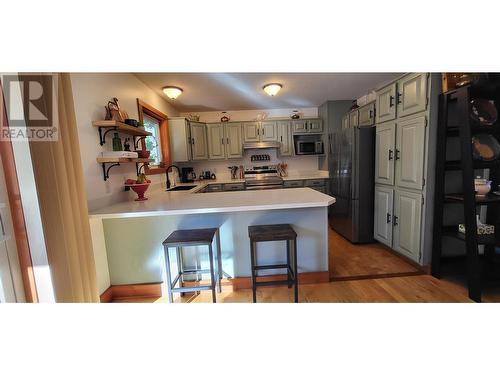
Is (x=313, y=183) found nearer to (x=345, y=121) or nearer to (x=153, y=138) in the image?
(x=345, y=121)

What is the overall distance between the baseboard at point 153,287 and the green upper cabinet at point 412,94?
1842mm

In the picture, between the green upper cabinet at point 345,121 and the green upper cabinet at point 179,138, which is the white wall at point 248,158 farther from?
the green upper cabinet at point 345,121

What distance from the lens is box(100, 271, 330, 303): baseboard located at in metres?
1.85

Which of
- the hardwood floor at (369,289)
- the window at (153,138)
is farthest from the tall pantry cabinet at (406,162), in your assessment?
the window at (153,138)

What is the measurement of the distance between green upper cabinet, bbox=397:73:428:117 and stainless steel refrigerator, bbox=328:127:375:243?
1.62ft

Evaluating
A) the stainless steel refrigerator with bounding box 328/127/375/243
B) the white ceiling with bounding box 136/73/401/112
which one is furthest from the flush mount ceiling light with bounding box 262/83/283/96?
the stainless steel refrigerator with bounding box 328/127/375/243

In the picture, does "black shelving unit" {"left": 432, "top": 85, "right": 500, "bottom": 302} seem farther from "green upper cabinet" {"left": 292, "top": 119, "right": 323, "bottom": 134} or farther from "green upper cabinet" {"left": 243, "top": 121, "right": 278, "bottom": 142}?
"green upper cabinet" {"left": 243, "top": 121, "right": 278, "bottom": 142}

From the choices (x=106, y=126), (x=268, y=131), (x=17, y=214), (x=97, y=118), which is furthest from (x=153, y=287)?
(x=268, y=131)

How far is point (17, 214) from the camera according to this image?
1.03 meters

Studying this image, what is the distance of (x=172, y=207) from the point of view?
164 cm

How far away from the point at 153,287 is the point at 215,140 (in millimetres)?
2865
